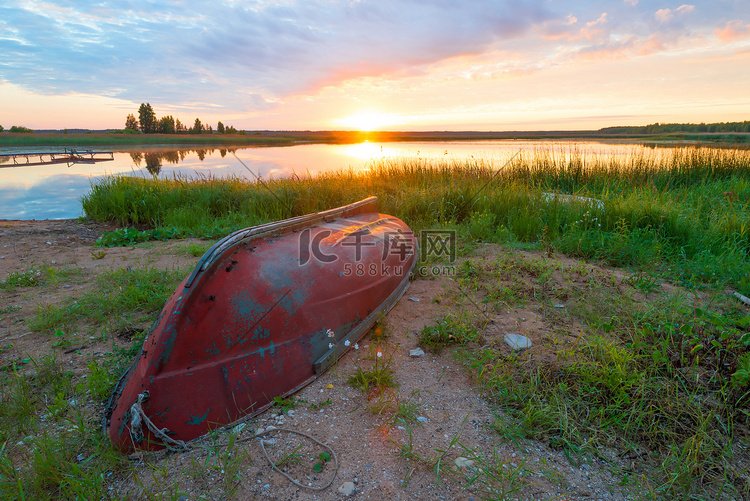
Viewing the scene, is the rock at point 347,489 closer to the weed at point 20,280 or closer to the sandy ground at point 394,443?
the sandy ground at point 394,443

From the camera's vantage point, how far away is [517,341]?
2.86 m

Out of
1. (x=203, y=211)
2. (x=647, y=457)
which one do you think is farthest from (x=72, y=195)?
(x=647, y=457)

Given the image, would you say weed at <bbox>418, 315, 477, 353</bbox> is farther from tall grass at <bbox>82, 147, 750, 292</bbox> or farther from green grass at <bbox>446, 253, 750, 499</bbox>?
tall grass at <bbox>82, 147, 750, 292</bbox>

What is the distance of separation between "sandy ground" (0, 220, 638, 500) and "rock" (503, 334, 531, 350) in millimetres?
77

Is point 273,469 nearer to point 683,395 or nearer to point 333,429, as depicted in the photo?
point 333,429

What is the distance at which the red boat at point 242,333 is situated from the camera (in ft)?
6.40

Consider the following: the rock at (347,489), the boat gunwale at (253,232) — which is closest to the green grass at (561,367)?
the rock at (347,489)

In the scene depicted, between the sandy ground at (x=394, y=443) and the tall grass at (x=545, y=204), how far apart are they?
2660 millimetres

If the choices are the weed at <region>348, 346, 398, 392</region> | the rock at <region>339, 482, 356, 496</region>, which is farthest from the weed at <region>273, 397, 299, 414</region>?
the rock at <region>339, 482, 356, 496</region>

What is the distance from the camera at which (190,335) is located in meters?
2.03

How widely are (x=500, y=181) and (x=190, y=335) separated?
807 centimetres

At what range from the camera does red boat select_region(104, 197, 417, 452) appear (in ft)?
6.40

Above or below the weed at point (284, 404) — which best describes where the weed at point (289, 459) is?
below

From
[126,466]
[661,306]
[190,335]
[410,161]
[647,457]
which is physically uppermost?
[410,161]
